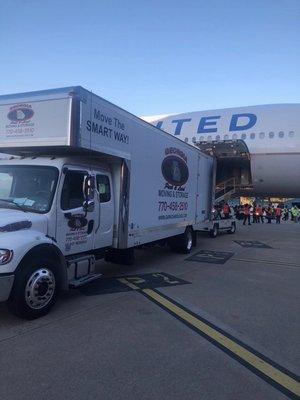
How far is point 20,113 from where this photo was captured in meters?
6.52

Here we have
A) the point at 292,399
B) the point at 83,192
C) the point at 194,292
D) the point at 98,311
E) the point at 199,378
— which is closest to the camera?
the point at 292,399

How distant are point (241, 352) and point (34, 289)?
2.76 m

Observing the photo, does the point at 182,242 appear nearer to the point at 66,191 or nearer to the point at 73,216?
the point at 73,216

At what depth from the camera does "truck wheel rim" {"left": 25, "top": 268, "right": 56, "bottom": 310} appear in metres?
5.23

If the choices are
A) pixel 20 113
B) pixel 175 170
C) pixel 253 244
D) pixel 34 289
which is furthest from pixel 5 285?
pixel 253 244

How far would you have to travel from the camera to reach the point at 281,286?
7.79 meters

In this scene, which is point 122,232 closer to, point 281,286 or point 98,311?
point 98,311

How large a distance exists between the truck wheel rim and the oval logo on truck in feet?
15.8

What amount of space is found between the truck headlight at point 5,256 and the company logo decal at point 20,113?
2.50m

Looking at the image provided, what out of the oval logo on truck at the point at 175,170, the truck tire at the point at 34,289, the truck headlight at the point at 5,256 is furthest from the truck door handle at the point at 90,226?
the oval logo on truck at the point at 175,170

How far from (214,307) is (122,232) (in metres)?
2.39

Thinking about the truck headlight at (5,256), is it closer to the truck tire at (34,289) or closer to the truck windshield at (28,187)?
the truck tire at (34,289)

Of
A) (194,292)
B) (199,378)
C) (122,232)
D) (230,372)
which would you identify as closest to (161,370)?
(199,378)

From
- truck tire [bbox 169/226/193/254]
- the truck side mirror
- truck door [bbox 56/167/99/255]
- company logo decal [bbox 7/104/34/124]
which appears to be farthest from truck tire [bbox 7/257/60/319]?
truck tire [bbox 169/226/193/254]
